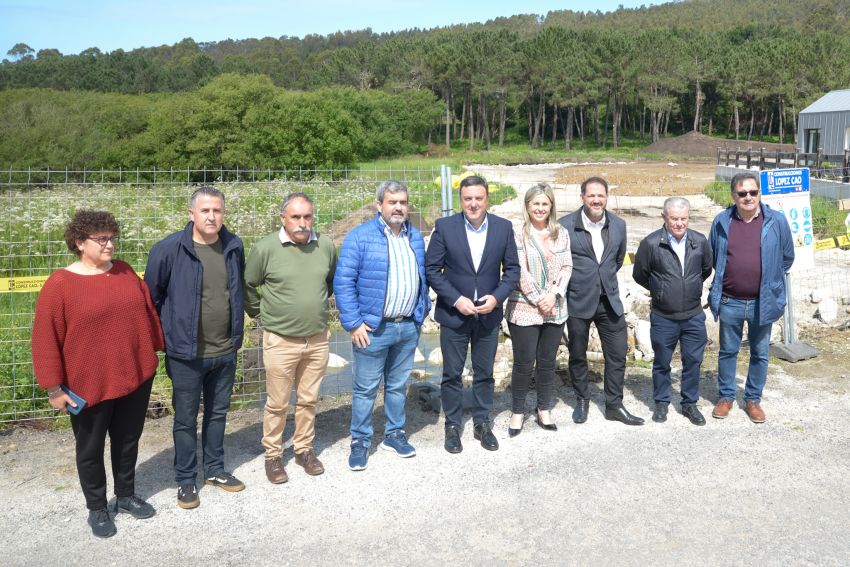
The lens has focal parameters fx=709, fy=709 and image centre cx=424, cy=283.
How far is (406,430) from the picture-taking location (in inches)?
202

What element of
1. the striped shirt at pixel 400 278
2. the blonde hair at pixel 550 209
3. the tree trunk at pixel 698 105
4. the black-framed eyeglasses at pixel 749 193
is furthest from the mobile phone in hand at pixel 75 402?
the tree trunk at pixel 698 105

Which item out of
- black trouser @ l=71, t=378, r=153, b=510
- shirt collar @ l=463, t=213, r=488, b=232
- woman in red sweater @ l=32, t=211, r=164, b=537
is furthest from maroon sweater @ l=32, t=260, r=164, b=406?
shirt collar @ l=463, t=213, r=488, b=232

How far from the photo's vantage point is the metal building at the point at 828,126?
30000 millimetres

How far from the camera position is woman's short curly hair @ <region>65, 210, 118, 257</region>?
11.5 feet

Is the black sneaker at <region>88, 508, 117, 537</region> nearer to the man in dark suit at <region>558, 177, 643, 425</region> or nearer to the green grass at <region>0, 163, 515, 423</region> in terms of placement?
the green grass at <region>0, 163, 515, 423</region>

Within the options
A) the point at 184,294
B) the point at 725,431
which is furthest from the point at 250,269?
the point at 725,431

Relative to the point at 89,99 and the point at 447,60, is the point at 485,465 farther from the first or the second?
the point at 447,60

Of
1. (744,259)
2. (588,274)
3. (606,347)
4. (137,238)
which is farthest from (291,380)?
(744,259)

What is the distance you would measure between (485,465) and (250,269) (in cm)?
190

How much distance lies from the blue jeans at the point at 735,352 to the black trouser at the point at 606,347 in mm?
796

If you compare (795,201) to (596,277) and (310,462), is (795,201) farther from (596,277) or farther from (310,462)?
(310,462)

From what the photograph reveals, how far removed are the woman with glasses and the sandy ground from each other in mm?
639

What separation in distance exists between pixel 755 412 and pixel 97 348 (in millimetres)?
4451

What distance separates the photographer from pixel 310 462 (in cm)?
438
